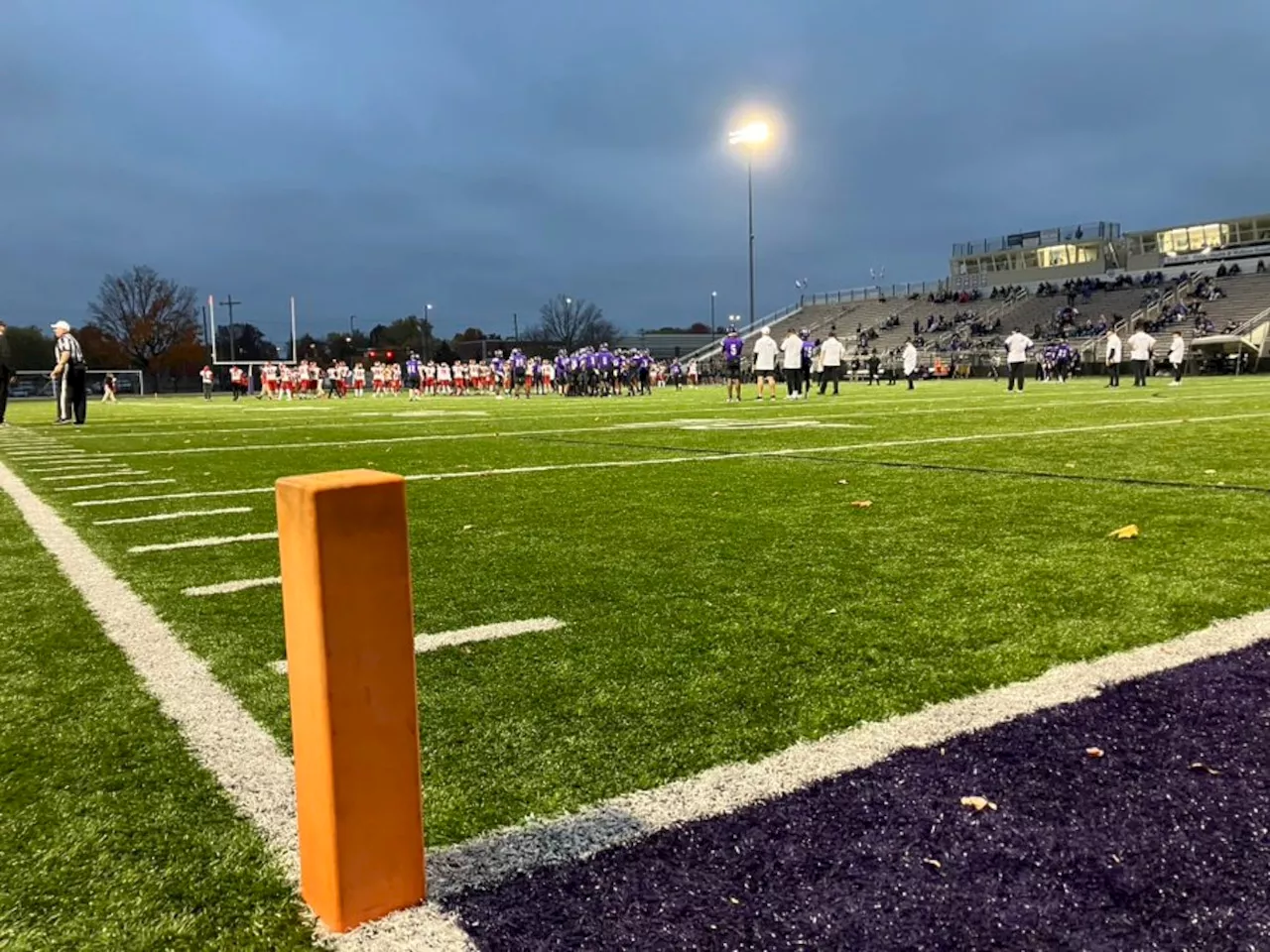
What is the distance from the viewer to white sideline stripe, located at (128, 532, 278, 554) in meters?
4.62

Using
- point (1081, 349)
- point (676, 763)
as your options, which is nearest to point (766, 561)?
point (676, 763)

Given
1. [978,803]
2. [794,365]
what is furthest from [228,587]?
[794,365]

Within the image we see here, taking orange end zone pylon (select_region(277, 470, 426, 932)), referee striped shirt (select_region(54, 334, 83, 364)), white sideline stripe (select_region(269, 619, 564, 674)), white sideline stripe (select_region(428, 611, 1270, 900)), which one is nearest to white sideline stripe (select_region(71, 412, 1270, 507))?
white sideline stripe (select_region(269, 619, 564, 674))

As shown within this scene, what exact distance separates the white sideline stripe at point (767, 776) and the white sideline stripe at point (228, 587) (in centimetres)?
223

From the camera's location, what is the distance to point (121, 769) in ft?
6.81

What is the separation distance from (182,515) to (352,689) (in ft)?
16.0

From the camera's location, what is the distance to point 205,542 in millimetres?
Answer: 4754

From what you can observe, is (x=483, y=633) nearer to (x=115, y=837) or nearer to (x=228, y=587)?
(x=228, y=587)

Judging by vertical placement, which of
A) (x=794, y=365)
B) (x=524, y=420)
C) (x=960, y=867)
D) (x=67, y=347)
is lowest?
(x=960, y=867)

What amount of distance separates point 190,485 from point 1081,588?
20.0 ft

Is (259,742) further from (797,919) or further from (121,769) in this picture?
(797,919)

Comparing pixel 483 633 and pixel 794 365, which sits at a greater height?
pixel 794 365

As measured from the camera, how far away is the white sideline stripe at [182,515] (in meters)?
5.50

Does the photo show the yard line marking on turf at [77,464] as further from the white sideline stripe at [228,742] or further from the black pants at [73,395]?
the black pants at [73,395]
